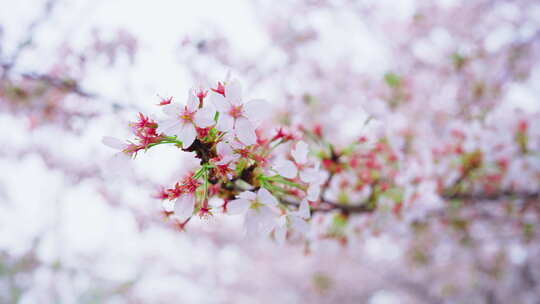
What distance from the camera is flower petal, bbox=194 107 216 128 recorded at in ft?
2.52

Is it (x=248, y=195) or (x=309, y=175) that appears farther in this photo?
(x=309, y=175)

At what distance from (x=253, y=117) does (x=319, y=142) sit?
28.8 inches

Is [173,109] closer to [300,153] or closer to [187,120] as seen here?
[187,120]

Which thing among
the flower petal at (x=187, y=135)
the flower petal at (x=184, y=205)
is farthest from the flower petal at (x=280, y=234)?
the flower petal at (x=187, y=135)

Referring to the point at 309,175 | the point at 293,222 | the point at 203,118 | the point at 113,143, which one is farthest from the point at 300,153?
the point at 113,143

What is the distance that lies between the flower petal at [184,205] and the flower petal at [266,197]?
0.15 m

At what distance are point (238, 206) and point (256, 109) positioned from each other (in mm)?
225

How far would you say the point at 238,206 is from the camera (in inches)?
33.9

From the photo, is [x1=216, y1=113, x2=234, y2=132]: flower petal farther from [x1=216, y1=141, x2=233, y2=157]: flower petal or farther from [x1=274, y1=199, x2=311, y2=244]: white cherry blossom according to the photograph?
[x1=274, y1=199, x2=311, y2=244]: white cherry blossom

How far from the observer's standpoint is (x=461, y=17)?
15.9 feet

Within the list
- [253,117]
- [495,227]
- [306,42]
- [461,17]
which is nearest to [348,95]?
[306,42]

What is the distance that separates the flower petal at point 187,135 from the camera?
0.76 meters

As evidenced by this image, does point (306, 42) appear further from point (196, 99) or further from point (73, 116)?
point (196, 99)

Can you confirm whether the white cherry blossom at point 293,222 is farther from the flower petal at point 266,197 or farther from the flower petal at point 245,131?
the flower petal at point 245,131
